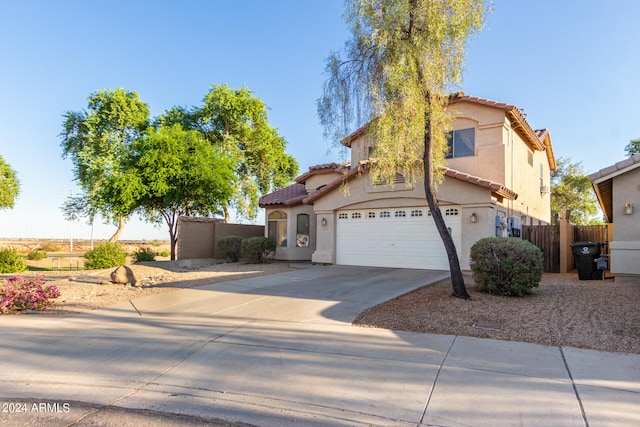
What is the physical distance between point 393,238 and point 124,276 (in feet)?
31.4

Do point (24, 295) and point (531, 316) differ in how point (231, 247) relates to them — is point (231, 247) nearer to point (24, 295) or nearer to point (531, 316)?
point (24, 295)

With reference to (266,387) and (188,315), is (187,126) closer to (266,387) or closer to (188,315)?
(188,315)

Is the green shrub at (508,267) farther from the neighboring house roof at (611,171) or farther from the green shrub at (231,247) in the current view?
the green shrub at (231,247)

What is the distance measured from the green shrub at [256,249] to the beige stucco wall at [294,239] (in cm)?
113

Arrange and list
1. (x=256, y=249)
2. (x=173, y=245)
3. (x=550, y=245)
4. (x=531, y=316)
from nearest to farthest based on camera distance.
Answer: (x=531, y=316), (x=550, y=245), (x=256, y=249), (x=173, y=245)

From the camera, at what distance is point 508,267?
8836 millimetres

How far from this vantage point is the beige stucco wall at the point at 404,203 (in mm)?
13398

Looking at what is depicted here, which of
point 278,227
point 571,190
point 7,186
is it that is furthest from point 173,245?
point 571,190

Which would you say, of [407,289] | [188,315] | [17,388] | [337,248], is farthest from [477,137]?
[17,388]

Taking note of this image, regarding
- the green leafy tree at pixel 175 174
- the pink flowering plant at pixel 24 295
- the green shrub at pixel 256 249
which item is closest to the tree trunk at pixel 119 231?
the green leafy tree at pixel 175 174

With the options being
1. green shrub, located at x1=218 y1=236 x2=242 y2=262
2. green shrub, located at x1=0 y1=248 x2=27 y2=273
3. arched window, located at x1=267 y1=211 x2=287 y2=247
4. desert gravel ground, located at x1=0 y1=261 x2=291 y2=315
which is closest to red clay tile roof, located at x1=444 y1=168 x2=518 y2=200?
desert gravel ground, located at x1=0 y1=261 x2=291 y2=315

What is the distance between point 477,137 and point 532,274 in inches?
321

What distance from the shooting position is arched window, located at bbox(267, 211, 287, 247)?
2055 cm

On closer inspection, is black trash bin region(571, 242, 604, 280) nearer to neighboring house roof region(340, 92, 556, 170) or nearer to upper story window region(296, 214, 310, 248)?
neighboring house roof region(340, 92, 556, 170)
